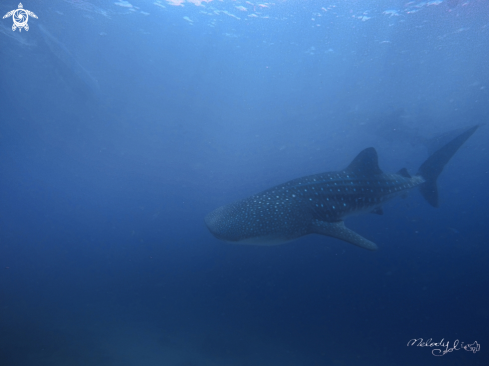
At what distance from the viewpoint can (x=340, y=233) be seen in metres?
4.93

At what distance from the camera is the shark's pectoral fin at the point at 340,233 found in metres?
4.79

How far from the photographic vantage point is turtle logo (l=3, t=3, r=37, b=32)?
1845 cm

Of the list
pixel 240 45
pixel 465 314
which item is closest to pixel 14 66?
pixel 240 45

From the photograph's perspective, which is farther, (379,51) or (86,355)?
(379,51)

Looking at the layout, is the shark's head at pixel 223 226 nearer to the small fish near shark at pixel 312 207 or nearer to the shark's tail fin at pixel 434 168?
the small fish near shark at pixel 312 207

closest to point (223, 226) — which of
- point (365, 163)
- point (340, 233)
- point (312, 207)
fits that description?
point (312, 207)

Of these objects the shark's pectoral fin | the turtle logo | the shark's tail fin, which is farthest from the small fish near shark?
the turtle logo

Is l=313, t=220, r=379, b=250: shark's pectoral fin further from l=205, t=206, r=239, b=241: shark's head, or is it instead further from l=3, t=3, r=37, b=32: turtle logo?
l=3, t=3, r=37, b=32: turtle logo

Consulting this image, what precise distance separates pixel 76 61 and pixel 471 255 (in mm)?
43360

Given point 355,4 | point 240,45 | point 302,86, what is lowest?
point 355,4

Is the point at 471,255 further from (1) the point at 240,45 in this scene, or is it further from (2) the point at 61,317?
(1) the point at 240,45

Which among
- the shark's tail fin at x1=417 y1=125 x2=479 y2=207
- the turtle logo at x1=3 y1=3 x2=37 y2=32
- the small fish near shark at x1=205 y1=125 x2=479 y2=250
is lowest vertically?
the shark's tail fin at x1=417 y1=125 x2=479 y2=207

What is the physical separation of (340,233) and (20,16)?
30126 mm

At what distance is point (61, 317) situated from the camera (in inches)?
439
